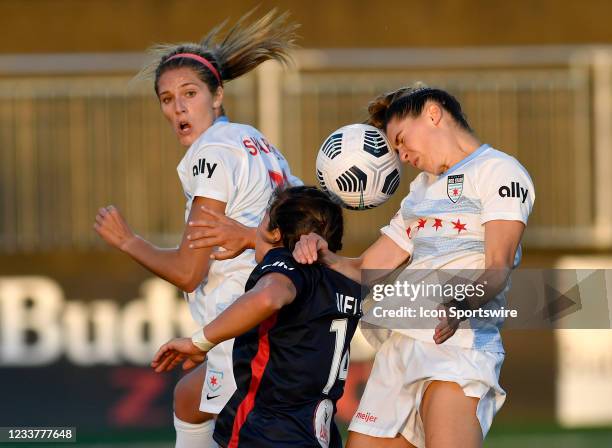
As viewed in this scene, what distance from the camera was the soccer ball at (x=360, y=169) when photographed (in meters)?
4.82

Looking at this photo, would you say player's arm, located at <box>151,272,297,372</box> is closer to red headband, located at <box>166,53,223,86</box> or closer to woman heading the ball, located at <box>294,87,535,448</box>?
woman heading the ball, located at <box>294,87,535,448</box>

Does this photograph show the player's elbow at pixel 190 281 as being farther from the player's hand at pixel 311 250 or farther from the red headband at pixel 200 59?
the red headband at pixel 200 59

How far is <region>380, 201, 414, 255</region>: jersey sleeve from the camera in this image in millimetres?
4762

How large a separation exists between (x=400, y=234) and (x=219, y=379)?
3.22 ft

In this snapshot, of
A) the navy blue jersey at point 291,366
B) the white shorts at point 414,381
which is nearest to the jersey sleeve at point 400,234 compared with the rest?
the white shorts at point 414,381

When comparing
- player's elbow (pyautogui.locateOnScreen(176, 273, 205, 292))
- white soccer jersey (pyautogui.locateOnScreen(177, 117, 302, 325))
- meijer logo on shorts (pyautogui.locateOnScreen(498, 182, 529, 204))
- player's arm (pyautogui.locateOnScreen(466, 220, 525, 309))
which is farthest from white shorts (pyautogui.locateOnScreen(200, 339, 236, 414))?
meijer logo on shorts (pyautogui.locateOnScreen(498, 182, 529, 204))

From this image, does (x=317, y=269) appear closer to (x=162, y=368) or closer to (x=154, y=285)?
(x=162, y=368)

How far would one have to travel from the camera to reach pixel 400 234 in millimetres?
4789

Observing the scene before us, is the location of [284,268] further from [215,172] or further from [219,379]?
[219,379]

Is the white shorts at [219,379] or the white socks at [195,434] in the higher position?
the white shorts at [219,379]

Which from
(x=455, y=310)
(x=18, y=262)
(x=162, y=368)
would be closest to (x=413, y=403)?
(x=455, y=310)

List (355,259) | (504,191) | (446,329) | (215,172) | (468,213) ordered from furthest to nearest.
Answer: (215,172) < (355,259) < (468,213) < (504,191) < (446,329)

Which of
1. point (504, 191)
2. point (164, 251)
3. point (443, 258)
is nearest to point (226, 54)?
Result: point (164, 251)

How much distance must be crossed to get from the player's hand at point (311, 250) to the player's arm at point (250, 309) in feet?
0.34
